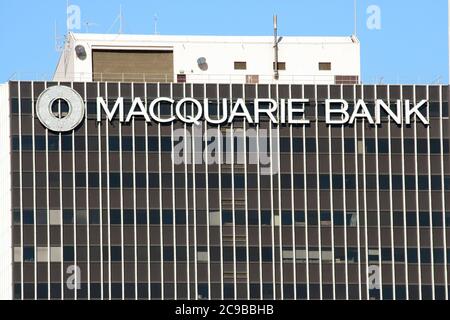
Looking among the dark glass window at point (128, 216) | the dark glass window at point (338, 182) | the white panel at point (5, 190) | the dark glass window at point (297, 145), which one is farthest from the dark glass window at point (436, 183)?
the white panel at point (5, 190)

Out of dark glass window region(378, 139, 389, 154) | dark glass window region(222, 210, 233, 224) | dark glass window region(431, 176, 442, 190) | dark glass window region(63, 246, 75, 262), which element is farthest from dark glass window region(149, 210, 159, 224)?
dark glass window region(431, 176, 442, 190)

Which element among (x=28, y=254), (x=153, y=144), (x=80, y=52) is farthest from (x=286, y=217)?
(x=80, y=52)

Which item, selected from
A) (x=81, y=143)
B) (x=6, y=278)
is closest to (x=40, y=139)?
(x=81, y=143)

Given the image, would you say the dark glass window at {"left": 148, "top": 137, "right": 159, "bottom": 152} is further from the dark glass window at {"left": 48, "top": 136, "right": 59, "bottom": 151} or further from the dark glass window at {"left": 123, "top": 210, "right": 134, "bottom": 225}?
the dark glass window at {"left": 48, "top": 136, "right": 59, "bottom": 151}

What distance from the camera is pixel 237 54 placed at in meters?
167

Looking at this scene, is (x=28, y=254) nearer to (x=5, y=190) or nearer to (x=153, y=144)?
(x=5, y=190)

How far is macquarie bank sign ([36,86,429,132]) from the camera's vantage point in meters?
156

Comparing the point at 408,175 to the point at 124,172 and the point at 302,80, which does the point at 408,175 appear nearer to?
the point at 302,80

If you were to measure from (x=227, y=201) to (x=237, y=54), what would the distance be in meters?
19.2

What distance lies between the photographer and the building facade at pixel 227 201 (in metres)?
156

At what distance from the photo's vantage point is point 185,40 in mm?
166500

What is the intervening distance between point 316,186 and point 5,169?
1322 inches

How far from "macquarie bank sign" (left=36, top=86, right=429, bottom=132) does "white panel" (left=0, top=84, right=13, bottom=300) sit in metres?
3.72

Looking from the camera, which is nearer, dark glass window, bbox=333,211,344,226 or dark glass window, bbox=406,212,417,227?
dark glass window, bbox=333,211,344,226
